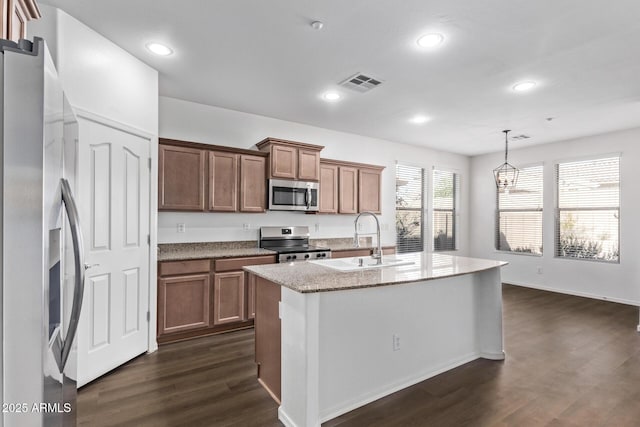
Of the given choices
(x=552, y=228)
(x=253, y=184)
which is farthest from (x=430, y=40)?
(x=552, y=228)

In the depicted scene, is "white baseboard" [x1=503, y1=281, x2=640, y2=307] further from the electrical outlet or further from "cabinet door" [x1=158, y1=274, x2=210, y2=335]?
"cabinet door" [x1=158, y1=274, x2=210, y2=335]

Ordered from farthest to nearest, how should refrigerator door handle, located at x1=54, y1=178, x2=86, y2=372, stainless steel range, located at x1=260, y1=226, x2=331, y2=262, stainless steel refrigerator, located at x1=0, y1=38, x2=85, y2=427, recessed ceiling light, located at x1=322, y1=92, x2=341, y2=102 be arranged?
stainless steel range, located at x1=260, y1=226, x2=331, y2=262
recessed ceiling light, located at x1=322, y1=92, x2=341, y2=102
refrigerator door handle, located at x1=54, y1=178, x2=86, y2=372
stainless steel refrigerator, located at x1=0, y1=38, x2=85, y2=427

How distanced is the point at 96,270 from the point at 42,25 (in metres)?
1.83

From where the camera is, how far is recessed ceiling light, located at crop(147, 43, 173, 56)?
2735 mm

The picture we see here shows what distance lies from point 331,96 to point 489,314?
115 inches

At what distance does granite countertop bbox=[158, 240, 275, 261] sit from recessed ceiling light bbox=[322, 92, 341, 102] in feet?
6.60

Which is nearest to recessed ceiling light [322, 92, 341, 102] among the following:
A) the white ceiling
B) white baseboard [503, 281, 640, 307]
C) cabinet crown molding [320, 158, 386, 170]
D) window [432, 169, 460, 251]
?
the white ceiling

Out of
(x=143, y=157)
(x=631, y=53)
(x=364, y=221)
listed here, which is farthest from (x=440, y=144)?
(x=143, y=157)

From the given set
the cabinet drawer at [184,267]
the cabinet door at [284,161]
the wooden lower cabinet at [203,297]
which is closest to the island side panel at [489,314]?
the wooden lower cabinet at [203,297]

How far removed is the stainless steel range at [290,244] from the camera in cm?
402

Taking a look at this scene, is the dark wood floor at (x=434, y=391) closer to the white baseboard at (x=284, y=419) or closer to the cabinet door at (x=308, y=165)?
the white baseboard at (x=284, y=419)

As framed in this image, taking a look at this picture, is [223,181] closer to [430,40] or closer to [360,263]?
[360,263]

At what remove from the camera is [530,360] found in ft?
9.73

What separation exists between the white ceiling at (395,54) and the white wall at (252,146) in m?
0.23
